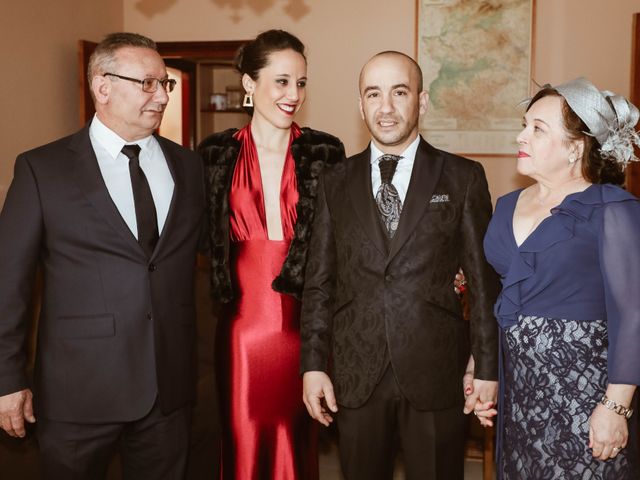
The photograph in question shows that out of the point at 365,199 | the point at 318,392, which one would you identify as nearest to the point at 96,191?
the point at 365,199

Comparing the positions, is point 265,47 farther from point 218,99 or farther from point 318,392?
point 218,99

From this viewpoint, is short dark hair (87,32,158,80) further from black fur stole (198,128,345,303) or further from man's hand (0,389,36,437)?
man's hand (0,389,36,437)

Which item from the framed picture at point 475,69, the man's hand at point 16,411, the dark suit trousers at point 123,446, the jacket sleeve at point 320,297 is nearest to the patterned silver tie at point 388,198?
the jacket sleeve at point 320,297

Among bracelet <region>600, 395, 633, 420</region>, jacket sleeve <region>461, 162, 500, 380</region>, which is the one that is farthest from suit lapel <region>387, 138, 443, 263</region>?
bracelet <region>600, 395, 633, 420</region>

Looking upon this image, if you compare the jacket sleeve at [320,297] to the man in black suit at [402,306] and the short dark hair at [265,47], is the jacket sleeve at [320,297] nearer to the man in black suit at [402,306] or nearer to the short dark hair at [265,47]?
the man in black suit at [402,306]

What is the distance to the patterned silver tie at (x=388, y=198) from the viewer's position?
2120 millimetres

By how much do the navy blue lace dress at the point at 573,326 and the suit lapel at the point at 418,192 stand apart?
1.04 ft

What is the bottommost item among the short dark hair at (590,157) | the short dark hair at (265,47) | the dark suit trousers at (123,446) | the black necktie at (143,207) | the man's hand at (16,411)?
the dark suit trousers at (123,446)

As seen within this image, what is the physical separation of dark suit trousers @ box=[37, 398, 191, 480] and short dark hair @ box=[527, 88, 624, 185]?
148 centimetres

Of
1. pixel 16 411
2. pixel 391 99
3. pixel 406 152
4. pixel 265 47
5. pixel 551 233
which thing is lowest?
pixel 16 411

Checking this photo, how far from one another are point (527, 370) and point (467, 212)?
507mm

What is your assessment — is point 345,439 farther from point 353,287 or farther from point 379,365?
point 353,287

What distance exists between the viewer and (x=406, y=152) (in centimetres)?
220

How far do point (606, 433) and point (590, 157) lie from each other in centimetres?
75
